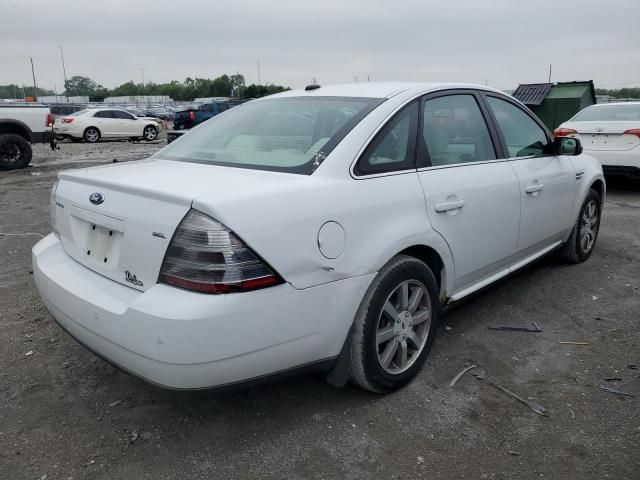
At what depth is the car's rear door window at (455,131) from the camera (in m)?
3.21

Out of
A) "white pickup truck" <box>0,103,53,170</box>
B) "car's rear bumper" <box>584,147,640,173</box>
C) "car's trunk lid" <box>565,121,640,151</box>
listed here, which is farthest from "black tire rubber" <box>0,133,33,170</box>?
"car's rear bumper" <box>584,147,640,173</box>

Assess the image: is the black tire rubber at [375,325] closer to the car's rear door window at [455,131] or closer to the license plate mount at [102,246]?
the car's rear door window at [455,131]

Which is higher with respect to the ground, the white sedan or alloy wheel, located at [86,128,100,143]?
the white sedan

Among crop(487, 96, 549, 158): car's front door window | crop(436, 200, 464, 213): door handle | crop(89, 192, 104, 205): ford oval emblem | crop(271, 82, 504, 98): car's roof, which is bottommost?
crop(436, 200, 464, 213): door handle

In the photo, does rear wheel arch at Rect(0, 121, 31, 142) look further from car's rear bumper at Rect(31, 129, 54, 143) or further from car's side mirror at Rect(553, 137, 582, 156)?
car's side mirror at Rect(553, 137, 582, 156)

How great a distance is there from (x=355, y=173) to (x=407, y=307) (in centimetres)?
78

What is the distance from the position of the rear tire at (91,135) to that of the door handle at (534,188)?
21.4m

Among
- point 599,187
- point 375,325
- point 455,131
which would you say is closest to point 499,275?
point 455,131

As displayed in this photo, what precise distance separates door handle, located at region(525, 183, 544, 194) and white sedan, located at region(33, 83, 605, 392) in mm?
30

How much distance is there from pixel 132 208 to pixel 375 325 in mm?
1229

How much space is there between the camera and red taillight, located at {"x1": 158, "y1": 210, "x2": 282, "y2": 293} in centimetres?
214

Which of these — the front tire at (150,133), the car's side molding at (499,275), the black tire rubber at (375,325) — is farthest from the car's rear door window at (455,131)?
the front tire at (150,133)

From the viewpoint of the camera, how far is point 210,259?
7.01 ft

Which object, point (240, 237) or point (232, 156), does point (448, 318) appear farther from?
point (240, 237)
